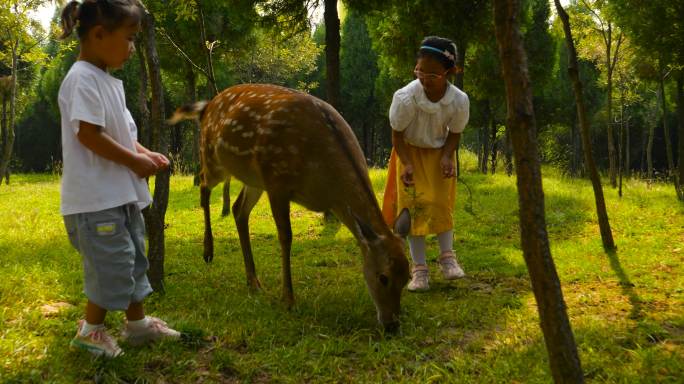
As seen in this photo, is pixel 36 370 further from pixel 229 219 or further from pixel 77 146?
pixel 229 219

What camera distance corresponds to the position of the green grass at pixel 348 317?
3.13 metres

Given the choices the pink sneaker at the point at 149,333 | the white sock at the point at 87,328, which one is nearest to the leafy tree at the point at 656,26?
the pink sneaker at the point at 149,333

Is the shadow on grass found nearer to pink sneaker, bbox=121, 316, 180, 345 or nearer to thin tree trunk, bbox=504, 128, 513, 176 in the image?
pink sneaker, bbox=121, 316, 180, 345

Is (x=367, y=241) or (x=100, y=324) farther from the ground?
(x=367, y=241)

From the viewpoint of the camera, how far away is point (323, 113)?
4730 mm

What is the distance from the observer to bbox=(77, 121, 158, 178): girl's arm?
9.55ft

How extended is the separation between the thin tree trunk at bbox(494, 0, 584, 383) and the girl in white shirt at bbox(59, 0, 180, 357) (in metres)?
1.97

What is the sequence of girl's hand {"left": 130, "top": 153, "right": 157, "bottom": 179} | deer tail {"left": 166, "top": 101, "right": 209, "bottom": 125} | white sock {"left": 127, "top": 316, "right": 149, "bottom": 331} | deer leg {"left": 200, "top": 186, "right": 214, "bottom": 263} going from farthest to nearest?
deer tail {"left": 166, "top": 101, "right": 209, "bottom": 125} < deer leg {"left": 200, "top": 186, "right": 214, "bottom": 263} < white sock {"left": 127, "top": 316, "right": 149, "bottom": 331} < girl's hand {"left": 130, "top": 153, "right": 157, "bottom": 179}

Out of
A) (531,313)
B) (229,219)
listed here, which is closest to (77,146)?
(531,313)

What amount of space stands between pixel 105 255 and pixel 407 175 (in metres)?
2.84

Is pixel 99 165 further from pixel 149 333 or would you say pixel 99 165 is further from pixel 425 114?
pixel 425 114

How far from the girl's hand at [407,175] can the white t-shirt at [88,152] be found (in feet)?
8.53

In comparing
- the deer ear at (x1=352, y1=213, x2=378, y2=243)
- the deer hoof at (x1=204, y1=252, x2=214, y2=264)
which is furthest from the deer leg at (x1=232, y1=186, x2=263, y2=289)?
the deer ear at (x1=352, y1=213, x2=378, y2=243)

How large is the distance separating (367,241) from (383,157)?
37339 millimetres
